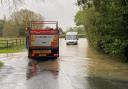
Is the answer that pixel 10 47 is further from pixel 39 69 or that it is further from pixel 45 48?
pixel 39 69

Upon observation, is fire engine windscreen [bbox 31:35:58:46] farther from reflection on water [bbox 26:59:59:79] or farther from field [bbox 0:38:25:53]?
field [bbox 0:38:25:53]

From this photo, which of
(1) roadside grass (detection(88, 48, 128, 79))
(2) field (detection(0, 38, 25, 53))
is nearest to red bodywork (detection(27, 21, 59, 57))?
(1) roadside grass (detection(88, 48, 128, 79))

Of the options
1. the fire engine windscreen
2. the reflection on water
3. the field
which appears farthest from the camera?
the field

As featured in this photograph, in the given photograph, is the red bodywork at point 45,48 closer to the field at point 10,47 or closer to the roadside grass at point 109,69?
the roadside grass at point 109,69

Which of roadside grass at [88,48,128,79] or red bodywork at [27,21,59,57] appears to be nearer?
roadside grass at [88,48,128,79]

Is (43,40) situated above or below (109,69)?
above

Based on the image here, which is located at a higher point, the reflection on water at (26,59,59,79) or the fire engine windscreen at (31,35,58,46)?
the fire engine windscreen at (31,35,58,46)

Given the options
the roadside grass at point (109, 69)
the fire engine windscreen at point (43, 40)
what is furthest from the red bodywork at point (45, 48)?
the roadside grass at point (109, 69)

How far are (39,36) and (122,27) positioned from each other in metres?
7.05

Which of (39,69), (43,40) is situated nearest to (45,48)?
(43,40)

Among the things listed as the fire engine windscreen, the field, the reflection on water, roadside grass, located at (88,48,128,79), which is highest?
the fire engine windscreen

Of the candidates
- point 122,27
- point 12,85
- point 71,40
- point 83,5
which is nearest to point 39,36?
point 83,5

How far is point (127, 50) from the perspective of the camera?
30031 mm

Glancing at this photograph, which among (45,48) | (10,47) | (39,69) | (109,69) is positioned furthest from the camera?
(10,47)
